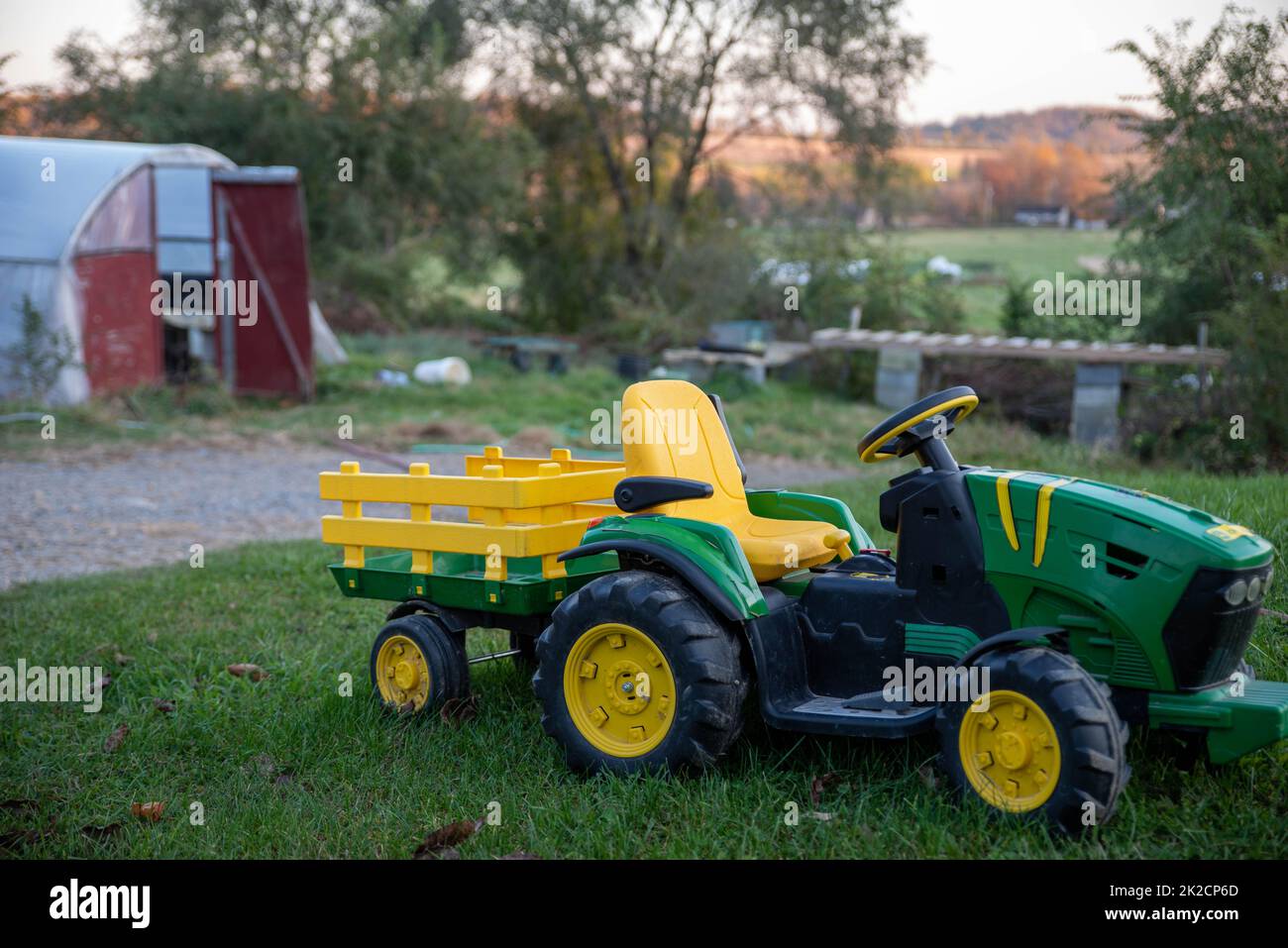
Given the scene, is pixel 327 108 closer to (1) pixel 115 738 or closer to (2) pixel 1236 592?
(1) pixel 115 738

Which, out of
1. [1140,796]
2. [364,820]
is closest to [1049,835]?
[1140,796]

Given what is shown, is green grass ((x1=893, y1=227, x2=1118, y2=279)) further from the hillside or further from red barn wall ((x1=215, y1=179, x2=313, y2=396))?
red barn wall ((x1=215, y1=179, x2=313, y2=396))

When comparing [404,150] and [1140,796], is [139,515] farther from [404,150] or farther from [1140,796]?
[404,150]

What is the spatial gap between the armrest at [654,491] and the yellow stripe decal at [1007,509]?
101 centimetres

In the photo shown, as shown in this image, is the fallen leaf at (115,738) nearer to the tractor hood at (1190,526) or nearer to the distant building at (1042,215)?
the tractor hood at (1190,526)

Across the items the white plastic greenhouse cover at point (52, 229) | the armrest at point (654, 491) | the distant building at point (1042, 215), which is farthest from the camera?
the distant building at point (1042, 215)

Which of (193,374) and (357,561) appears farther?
(193,374)

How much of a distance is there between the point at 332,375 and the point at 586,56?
834 cm

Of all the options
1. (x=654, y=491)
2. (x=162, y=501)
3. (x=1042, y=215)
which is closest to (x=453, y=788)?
(x=654, y=491)

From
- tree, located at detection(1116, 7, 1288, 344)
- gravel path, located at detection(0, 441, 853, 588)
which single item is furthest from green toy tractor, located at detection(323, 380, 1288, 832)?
tree, located at detection(1116, 7, 1288, 344)

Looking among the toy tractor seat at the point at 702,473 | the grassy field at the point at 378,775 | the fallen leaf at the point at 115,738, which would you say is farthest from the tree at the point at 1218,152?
the fallen leaf at the point at 115,738

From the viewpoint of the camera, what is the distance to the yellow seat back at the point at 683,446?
470 cm

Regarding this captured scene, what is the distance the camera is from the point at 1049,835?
3.65 m

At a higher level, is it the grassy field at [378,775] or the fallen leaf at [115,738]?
the grassy field at [378,775]
